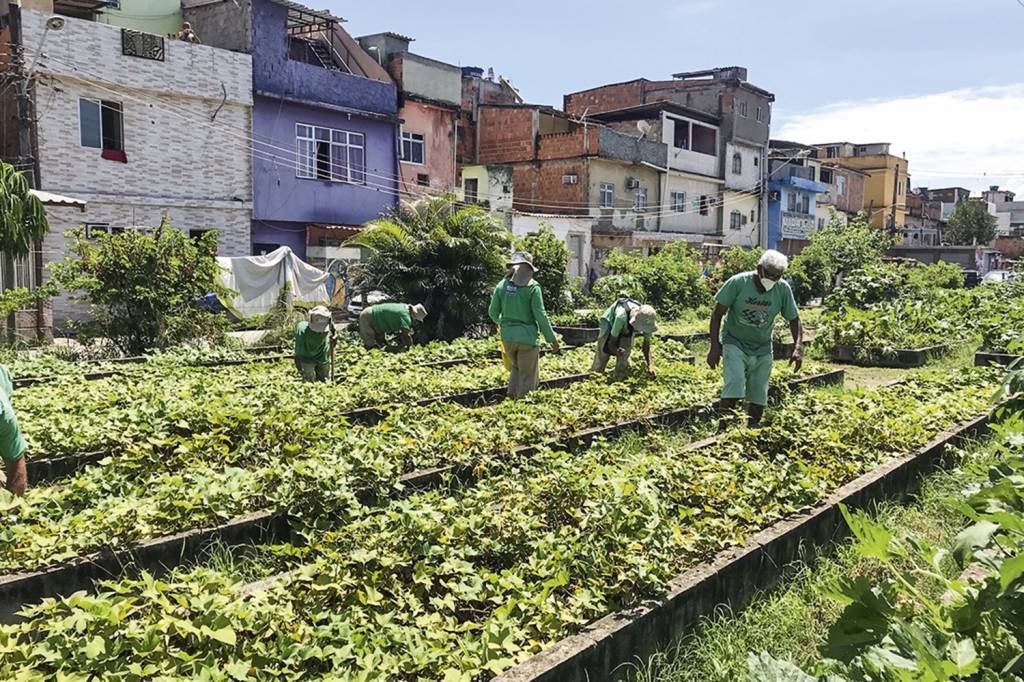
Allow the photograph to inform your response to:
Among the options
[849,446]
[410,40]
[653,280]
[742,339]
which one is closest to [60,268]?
[742,339]

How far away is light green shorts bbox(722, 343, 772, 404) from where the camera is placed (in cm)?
829

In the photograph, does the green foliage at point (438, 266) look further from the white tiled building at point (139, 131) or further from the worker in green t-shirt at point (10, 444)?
the worker in green t-shirt at point (10, 444)

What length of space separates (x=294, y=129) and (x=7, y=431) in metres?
22.8

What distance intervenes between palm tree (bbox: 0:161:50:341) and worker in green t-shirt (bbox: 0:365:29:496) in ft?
34.3

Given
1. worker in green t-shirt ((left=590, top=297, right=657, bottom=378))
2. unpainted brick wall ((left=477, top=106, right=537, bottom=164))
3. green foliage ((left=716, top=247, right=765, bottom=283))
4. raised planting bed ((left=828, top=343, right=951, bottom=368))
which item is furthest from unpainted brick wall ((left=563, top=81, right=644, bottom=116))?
worker in green t-shirt ((left=590, top=297, right=657, bottom=378))

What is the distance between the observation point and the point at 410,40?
31359mm

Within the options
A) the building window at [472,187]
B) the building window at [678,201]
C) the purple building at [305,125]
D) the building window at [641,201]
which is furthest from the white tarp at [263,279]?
the building window at [678,201]

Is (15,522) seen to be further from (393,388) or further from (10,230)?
(10,230)

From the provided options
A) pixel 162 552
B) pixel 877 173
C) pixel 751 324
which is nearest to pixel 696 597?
pixel 162 552

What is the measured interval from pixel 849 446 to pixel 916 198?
76851 mm

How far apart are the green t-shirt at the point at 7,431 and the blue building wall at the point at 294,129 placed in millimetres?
20915

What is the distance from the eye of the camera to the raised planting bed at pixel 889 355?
14.7m

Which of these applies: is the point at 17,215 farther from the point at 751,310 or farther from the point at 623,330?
the point at 751,310

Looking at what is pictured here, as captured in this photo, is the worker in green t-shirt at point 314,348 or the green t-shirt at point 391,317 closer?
the worker in green t-shirt at point 314,348
